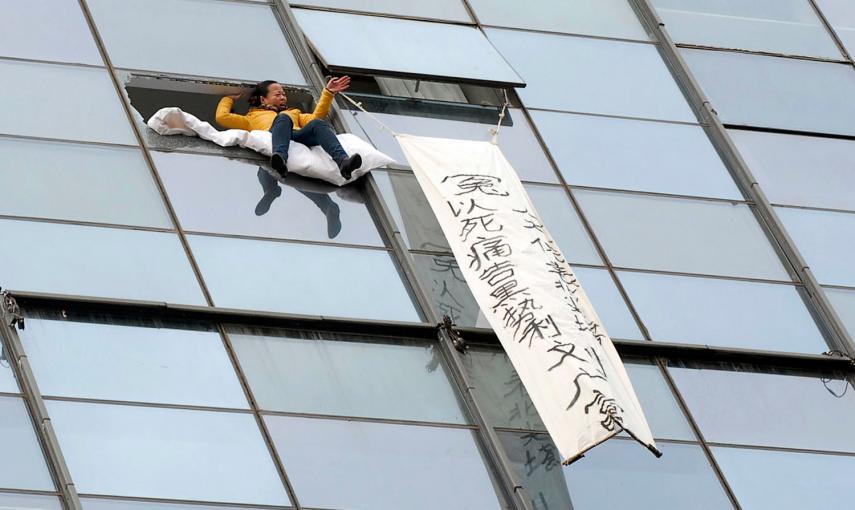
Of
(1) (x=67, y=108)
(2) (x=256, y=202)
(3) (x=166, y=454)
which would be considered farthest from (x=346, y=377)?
(1) (x=67, y=108)

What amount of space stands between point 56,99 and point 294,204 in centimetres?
261

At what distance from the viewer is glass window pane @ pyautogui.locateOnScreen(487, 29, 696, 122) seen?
20.6 meters

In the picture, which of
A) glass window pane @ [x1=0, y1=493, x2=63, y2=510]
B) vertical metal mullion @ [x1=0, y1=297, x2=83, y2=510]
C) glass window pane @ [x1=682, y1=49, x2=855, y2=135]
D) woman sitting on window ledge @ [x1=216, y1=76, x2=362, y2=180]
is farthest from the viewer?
glass window pane @ [x1=682, y1=49, x2=855, y2=135]

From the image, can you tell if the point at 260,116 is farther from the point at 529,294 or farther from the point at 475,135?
the point at 529,294

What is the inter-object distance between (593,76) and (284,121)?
4.38 metres

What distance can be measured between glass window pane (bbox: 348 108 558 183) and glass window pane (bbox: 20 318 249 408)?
4.01 metres

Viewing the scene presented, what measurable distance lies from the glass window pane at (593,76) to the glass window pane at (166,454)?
6852 millimetres

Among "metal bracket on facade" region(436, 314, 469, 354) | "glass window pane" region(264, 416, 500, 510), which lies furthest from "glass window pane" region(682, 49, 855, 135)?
"glass window pane" region(264, 416, 500, 510)

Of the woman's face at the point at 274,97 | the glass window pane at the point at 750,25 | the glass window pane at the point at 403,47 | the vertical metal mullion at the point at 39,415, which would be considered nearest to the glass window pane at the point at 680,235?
the glass window pane at the point at 403,47

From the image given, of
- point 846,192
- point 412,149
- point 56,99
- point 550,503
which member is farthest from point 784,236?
point 56,99

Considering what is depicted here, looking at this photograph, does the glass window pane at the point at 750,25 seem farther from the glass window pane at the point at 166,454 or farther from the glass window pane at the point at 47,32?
the glass window pane at the point at 166,454

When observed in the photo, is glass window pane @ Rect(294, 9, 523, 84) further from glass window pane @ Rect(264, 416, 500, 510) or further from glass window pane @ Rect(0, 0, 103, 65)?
glass window pane @ Rect(264, 416, 500, 510)

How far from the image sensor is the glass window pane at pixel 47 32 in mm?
18953

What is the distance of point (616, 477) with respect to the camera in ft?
51.1
